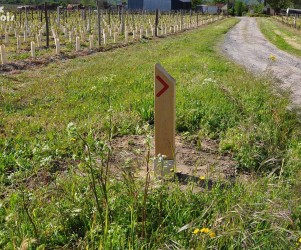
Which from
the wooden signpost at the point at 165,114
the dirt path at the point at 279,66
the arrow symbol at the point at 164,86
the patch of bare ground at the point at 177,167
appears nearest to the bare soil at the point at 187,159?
the patch of bare ground at the point at 177,167

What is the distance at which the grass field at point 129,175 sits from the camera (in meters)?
2.79

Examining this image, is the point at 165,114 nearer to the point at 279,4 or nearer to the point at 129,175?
the point at 129,175

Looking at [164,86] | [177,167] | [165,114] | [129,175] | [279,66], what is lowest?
[177,167]

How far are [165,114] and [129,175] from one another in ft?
3.71

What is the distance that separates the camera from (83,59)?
14.0 m

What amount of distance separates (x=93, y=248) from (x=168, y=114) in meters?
1.68

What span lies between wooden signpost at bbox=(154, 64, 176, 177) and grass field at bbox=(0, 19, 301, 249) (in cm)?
19

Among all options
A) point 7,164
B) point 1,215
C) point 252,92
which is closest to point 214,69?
point 252,92

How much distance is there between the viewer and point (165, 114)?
3975 millimetres

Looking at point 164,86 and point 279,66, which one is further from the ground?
point 164,86

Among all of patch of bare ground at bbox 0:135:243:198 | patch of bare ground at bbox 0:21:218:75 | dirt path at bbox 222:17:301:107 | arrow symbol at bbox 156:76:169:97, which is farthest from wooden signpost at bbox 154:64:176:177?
patch of bare ground at bbox 0:21:218:75

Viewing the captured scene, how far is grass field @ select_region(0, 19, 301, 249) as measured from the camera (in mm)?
2791

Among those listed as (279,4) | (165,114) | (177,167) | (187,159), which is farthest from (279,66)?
(279,4)

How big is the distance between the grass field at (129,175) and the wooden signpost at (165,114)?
19 cm
